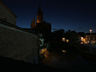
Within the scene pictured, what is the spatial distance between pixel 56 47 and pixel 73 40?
25.6ft

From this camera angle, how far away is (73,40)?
2458 centimetres

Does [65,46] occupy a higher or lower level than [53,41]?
lower

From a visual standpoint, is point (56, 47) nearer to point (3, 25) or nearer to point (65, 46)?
point (65, 46)

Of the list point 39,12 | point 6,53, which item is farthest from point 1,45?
point 39,12

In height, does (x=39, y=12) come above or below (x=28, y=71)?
above

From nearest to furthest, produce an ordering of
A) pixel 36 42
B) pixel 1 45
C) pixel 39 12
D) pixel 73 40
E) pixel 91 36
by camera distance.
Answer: pixel 1 45 → pixel 36 42 → pixel 73 40 → pixel 91 36 → pixel 39 12

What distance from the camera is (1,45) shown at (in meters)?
4.07

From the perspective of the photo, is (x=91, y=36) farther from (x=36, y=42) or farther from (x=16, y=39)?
(x=16, y=39)

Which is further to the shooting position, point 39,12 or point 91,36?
point 39,12

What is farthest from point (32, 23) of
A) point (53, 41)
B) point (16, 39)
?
point (16, 39)

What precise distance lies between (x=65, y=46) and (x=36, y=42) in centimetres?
1377

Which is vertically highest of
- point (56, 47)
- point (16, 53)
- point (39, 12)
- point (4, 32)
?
point (39, 12)

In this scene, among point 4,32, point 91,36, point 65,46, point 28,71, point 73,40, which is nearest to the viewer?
point 28,71

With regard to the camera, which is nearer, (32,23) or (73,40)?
(73,40)
